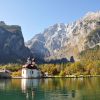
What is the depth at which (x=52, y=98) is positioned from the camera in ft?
229

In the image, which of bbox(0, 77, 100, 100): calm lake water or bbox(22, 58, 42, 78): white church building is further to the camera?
bbox(22, 58, 42, 78): white church building

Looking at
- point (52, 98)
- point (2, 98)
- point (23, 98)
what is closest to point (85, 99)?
point (52, 98)

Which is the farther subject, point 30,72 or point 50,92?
point 30,72

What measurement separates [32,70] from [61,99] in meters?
124

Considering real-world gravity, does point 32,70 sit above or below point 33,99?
above

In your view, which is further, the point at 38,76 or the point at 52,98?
the point at 38,76

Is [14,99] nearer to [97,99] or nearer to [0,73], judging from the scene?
[97,99]

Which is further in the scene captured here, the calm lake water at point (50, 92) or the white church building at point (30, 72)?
the white church building at point (30, 72)

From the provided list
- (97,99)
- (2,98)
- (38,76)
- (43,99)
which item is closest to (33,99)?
(43,99)

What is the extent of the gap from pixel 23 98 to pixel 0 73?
126 m

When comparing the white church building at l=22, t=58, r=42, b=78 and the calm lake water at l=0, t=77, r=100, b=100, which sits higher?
the white church building at l=22, t=58, r=42, b=78

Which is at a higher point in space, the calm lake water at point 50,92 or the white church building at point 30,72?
the white church building at point 30,72

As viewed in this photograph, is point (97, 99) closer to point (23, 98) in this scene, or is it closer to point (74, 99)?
point (74, 99)

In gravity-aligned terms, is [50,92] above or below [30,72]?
below
